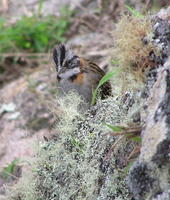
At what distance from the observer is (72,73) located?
510cm

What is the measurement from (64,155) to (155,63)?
0.86 metres

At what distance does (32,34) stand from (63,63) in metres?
3.45

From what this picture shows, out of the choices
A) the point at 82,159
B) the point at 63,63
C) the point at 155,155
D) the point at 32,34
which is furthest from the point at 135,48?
the point at 32,34

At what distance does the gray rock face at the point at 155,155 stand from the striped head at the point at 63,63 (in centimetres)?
237

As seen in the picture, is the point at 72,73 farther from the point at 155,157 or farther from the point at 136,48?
the point at 155,157

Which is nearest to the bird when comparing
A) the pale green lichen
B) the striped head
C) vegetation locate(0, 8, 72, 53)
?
the striped head

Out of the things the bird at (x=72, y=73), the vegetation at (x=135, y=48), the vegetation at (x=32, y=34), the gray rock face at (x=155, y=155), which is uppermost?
the vegetation at (x=32, y=34)

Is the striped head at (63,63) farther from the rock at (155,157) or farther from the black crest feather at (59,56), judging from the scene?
the rock at (155,157)

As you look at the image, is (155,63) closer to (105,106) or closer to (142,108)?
(142,108)

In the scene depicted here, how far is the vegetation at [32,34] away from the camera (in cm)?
824

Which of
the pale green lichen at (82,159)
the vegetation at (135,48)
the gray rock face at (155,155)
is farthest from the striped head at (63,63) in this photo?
the gray rock face at (155,155)

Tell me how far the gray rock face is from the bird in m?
2.18

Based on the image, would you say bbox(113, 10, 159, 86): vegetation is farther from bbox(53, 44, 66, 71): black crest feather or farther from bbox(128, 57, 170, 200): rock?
bbox(53, 44, 66, 71): black crest feather

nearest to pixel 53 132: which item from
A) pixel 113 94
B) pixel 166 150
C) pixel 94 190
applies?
pixel 113 94
